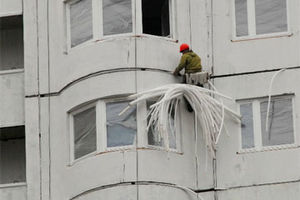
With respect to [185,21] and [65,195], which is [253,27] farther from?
[65,195]

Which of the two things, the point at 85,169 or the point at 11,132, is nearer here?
the point at 85,169

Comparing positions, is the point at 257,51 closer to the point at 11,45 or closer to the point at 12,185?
the point at 12,185

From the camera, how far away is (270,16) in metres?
43.9

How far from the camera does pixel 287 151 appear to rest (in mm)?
42656

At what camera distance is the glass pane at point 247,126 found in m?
43.1

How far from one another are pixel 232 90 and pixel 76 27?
432 cm

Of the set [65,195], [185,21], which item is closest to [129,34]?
[185,21]

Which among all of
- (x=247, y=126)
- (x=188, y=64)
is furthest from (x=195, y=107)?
(x=247, y=126)

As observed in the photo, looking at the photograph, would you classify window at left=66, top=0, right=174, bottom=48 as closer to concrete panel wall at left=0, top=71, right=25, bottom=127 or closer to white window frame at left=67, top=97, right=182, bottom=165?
white window frame at left=67, top=97, right=182, bottom=165

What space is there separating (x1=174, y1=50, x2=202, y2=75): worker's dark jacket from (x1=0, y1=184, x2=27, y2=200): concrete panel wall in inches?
197

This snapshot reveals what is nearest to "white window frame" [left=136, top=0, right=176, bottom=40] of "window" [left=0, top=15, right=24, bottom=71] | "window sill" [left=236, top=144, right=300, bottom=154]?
"window sill" [left=236, top=144, right=300, bottom=154]

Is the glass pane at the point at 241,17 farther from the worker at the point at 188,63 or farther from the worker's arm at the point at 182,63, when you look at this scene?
the worker's arm at the point at 182,63

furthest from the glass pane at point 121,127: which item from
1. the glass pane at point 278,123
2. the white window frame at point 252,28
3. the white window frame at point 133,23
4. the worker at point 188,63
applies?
the white window frame at point 252,28

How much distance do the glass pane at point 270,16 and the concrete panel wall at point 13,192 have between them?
7.19 metres
